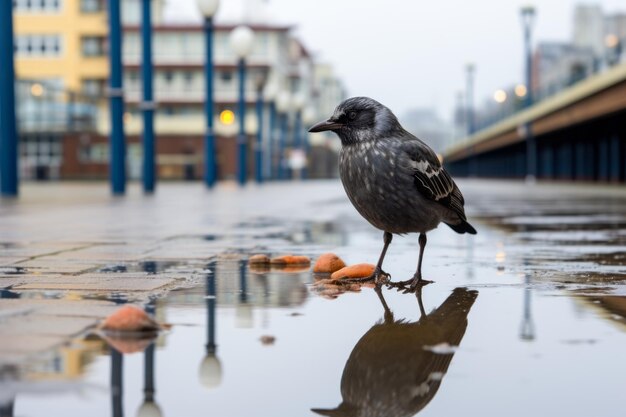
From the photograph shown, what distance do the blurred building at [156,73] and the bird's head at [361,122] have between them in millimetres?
77068

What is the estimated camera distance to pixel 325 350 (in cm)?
338

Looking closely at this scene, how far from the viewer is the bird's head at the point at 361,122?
5281 millimetres

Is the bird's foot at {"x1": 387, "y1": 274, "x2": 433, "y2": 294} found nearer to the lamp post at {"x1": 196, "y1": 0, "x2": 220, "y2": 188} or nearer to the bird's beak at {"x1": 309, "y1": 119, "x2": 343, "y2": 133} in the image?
the bird's beak at {"x1": 309, "y1": 119, "x2": 343, "y2": 133}

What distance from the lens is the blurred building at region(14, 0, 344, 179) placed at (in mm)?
87688

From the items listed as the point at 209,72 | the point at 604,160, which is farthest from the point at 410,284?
the point at 604,160

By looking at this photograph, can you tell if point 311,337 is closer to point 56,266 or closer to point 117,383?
point 117,383

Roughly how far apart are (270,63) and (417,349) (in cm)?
9365

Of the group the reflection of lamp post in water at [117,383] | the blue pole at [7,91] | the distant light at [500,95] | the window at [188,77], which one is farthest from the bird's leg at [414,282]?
Result: the window at [188,77]

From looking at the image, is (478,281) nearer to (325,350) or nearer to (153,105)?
(325,350)

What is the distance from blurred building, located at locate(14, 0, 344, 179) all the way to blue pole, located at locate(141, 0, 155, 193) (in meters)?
53.9

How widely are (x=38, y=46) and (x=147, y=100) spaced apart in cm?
6589

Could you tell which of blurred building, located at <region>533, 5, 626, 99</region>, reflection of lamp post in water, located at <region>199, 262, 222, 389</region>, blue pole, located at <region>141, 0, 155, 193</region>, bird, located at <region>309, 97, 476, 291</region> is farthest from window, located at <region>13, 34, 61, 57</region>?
reflection of lamp post in water, located at <region>199, 262, 222, 389</region>

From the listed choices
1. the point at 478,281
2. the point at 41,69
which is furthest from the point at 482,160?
the point at 478,281

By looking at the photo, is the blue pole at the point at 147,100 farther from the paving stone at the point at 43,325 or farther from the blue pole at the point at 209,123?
the paving stone at the point at 43,325
